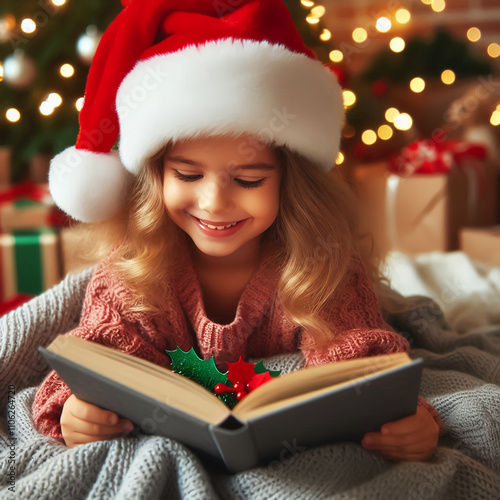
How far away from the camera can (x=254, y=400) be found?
540 mm

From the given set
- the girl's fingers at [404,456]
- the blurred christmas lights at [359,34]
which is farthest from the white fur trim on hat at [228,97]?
the blurred christmas lights at [359,34]

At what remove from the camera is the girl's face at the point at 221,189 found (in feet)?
2.33

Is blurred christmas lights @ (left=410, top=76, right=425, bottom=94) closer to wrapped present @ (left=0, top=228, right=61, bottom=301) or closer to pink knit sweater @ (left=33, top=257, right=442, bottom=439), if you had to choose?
wrapped present @ (left=0, top=228, right=61, bottom=301)

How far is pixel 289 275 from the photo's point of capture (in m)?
0.81

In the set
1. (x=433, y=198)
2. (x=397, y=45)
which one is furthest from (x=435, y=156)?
(x=397, y=45)

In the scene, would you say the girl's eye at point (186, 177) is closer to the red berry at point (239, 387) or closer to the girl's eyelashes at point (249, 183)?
the girl's eyelashes at point (249, 183)

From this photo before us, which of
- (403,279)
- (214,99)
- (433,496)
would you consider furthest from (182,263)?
(403,279)

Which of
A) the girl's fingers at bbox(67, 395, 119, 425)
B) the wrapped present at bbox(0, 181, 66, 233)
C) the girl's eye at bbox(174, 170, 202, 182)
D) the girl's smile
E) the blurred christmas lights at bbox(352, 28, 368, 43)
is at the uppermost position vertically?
the blurred christmas lights at bbox(352, 28, 368, 43)

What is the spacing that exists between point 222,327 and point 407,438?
285 millimetres

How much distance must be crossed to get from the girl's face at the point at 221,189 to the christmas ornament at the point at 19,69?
3.60 feet

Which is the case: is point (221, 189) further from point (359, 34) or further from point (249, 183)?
point (359, 34)

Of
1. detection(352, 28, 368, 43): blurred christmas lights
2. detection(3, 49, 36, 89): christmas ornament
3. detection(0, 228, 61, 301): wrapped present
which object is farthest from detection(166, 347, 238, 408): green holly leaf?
detection(352, 28, 368, 43): blurred christmas lights

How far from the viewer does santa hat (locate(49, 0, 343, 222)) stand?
2.23 ft

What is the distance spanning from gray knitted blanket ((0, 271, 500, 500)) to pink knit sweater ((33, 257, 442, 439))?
57 mm
